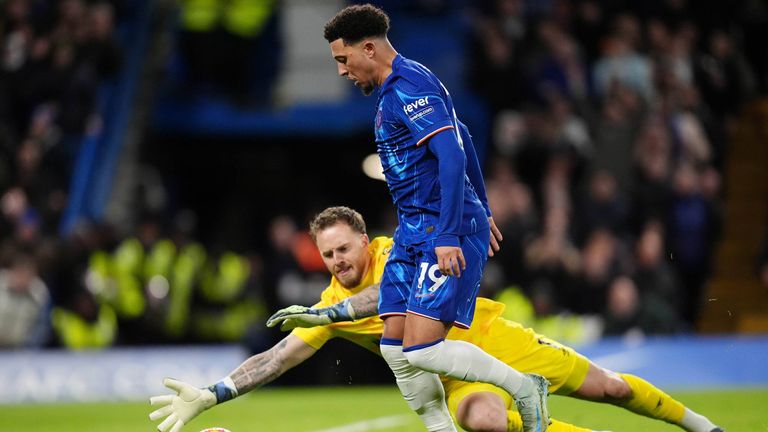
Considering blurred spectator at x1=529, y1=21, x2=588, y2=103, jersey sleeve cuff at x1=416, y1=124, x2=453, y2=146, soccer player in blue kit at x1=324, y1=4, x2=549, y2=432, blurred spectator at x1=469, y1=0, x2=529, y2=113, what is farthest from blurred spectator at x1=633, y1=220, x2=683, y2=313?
jersey sleeve cuff at x1=416, y1=124, x2=453, y2=146

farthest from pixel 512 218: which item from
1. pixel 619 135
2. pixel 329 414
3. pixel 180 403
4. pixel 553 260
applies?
pixel 180 403

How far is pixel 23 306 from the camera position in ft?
49.9

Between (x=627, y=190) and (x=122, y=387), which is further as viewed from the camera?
(x=627, y=190)

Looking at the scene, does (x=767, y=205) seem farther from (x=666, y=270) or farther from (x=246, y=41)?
(x=246, y=41)

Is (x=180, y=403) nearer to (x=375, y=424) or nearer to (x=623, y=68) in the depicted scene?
(x=375, y=424)

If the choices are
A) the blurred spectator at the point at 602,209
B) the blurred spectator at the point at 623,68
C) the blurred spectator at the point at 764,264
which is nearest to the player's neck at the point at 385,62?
the blurred spectator at the point at 602,209

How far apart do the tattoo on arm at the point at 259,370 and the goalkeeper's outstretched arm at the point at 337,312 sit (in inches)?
15.9

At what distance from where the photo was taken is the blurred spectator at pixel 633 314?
14664 millimetres

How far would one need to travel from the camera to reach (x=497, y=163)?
16.7 metres

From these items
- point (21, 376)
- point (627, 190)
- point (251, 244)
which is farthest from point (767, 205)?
point (21, 376)

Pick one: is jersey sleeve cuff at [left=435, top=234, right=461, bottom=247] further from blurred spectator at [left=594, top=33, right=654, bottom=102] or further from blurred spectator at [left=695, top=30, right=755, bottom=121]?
blurred spectator at [left=695, top=30, right=755, bottom=121]

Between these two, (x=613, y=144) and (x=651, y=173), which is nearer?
(x=651, y=173)

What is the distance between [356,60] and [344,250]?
1141 millimetres

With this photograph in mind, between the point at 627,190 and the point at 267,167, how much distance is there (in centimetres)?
708
